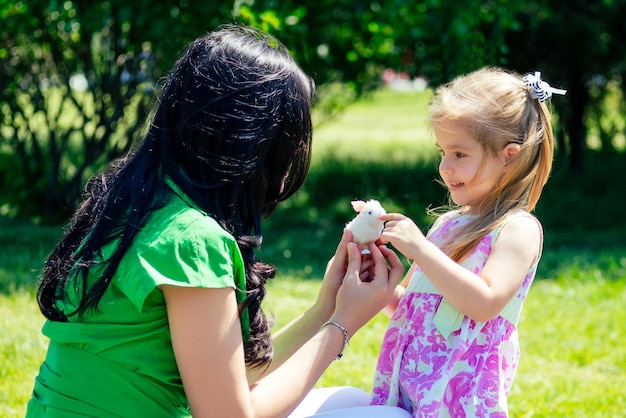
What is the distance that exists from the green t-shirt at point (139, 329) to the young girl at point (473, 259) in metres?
0.55

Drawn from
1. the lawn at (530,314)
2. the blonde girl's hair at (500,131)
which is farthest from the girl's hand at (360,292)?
the lawn at (530,314)

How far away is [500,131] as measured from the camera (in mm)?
2279

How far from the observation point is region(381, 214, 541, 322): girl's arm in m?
2.08

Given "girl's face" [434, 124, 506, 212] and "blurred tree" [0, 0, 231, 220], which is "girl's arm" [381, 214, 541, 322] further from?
"blurred tree" [0, 0, 231, 220]

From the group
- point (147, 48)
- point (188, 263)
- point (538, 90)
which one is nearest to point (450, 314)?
point (538, 90)

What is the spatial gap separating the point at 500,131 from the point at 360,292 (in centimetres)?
60

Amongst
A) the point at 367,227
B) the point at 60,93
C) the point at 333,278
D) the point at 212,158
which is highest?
the point at 212,158

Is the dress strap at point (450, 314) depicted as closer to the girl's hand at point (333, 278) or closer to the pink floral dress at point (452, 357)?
the pink floral dress at point (452, 357)

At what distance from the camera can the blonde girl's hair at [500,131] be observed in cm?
228

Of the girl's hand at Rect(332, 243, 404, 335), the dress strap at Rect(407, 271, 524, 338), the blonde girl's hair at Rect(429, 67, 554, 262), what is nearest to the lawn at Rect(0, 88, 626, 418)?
the blonde girl's hair at Rect(429, 67, 554, 262)

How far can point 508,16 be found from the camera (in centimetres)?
669

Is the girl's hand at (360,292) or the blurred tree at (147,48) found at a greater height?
the girl's hand at (360,292)

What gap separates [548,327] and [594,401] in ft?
4.09

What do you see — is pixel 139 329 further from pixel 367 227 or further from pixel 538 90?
pixel 538 90
